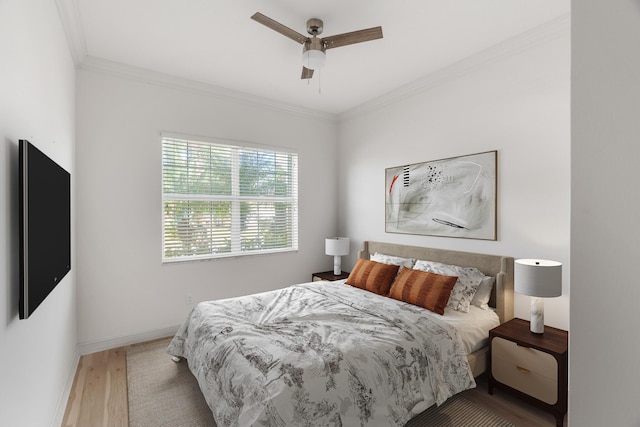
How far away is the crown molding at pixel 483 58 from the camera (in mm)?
2396

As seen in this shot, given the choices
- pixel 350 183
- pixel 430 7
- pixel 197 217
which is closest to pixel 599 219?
pixel 430 7

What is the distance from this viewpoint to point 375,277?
313cm

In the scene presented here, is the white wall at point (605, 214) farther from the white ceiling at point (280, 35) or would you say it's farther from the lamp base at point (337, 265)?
the lamp base at point (337, 265)

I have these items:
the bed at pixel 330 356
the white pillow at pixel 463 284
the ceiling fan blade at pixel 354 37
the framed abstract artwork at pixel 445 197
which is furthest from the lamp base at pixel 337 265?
the ceiling fan blade at pixel 354 37

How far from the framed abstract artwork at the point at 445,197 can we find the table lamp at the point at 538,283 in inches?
24.8

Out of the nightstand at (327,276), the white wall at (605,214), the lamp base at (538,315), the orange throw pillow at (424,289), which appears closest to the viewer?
the white wall at (605,214)

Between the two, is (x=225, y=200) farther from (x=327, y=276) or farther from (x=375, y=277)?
(x=375, y=277)

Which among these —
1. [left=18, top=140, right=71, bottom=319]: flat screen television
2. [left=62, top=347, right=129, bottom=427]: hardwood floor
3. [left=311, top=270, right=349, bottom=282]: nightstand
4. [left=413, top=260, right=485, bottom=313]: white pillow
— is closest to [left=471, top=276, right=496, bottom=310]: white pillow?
[left=413, top=260, right=485, bottom=313]: white pillow

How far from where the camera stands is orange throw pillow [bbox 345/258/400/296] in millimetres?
3068

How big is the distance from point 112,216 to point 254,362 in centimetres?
235

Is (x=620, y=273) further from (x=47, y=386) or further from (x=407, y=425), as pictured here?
(x=47, y=386)

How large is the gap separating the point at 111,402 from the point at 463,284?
9.75 feet

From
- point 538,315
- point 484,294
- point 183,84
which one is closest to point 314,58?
point 183,84

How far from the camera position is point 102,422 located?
2059 millimetres
